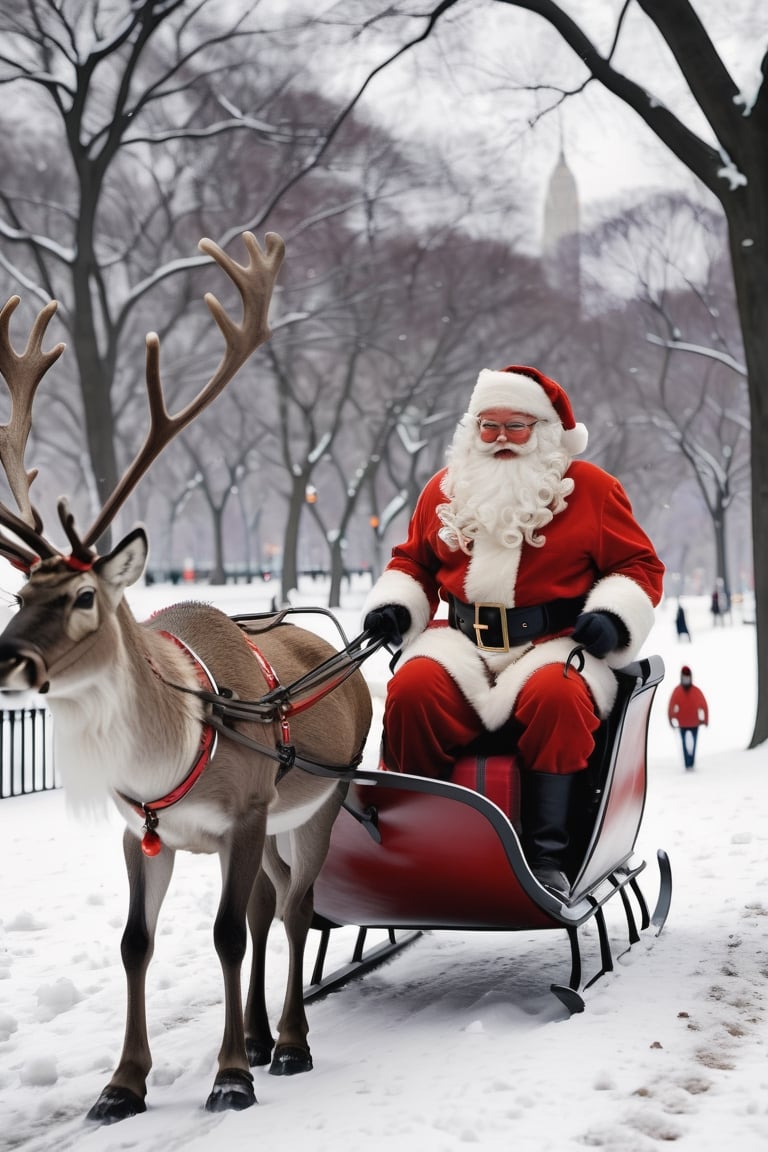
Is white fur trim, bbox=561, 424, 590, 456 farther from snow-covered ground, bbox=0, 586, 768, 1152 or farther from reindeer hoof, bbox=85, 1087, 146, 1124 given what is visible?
reindeer hoof, bbox=85, 1087, 146, 1124

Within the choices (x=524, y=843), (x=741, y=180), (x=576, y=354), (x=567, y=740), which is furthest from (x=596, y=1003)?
(x=576, y=354)

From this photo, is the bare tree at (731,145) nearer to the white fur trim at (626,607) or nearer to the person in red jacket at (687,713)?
the person in red jacket at (687,713)

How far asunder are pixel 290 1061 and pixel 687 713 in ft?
22.4

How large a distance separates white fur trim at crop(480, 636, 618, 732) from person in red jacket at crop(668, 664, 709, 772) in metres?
5.67

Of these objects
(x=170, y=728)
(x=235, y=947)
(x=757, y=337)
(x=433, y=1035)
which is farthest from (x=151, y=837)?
(x=757, y=337)

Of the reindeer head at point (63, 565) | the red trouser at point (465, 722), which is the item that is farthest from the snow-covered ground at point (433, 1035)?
the reindeer head at point (63, 565)

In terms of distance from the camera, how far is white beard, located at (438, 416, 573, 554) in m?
5.08

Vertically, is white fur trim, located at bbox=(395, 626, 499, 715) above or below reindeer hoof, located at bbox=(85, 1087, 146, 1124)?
above

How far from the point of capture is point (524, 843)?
4613 mm

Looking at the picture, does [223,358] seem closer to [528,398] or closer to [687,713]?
[528,398]

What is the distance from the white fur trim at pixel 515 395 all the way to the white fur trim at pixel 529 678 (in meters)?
1.01

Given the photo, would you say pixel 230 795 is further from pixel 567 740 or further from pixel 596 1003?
pixel 596 1003

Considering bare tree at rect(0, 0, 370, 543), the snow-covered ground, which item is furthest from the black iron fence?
bare tree at rect(0, 0, 370, 543)

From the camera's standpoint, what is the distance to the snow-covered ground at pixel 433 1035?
135 inches
